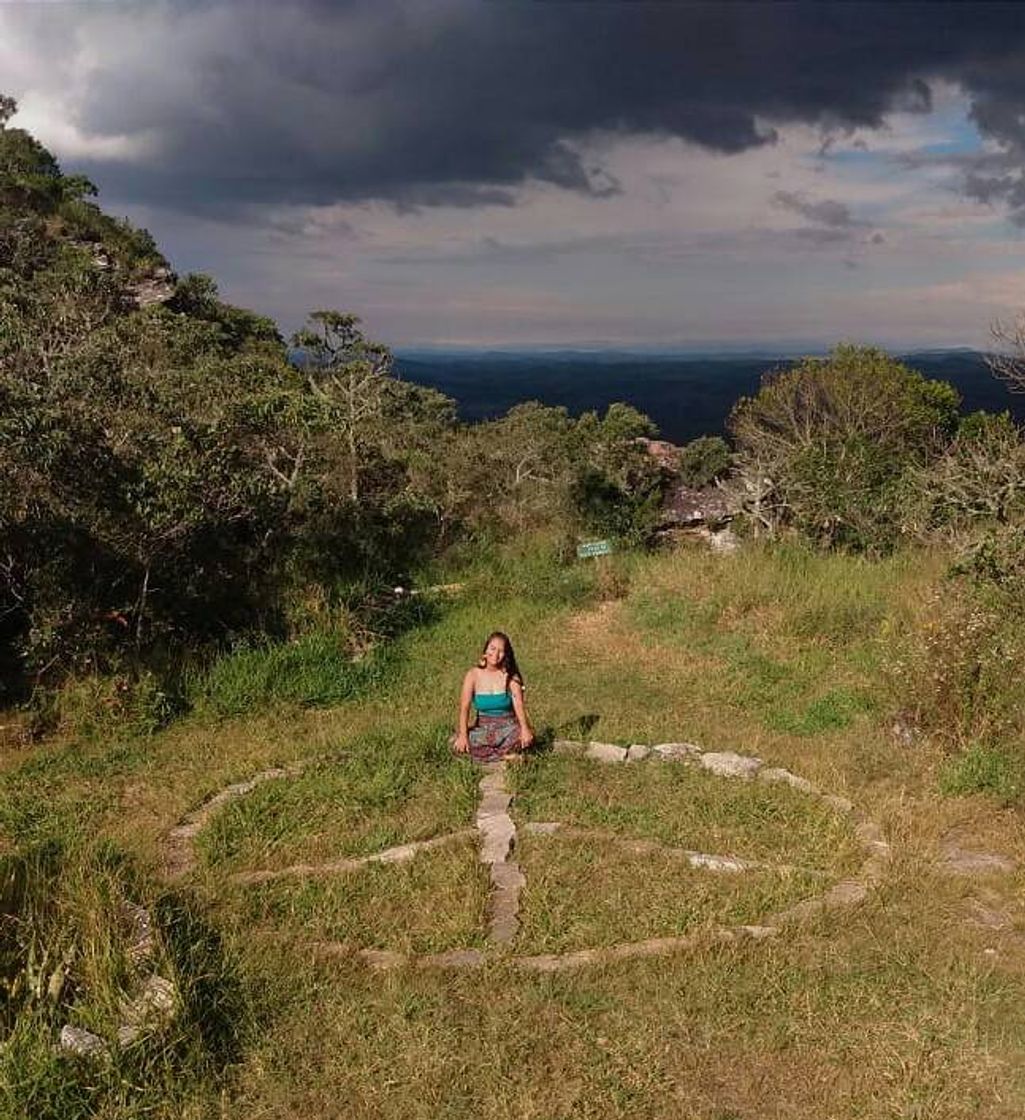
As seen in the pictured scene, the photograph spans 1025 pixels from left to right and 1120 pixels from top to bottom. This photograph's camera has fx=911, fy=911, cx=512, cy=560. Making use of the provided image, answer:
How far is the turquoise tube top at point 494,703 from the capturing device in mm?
7617

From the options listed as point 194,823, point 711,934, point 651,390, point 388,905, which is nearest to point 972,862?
point 711,934

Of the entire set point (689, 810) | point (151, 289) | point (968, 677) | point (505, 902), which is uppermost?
point (151, 289)

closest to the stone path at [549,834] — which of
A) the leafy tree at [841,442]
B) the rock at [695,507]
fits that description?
the leafy tree at [841,442]

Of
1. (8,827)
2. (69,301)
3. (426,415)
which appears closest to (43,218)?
(69,301)

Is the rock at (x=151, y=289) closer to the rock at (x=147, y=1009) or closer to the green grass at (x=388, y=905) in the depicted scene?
the green grass at (x=388, y=905)

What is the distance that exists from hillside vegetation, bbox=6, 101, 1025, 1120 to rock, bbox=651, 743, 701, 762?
0.91 feet

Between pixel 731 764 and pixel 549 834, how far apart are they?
1.88 metres

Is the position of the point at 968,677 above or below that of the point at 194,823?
above

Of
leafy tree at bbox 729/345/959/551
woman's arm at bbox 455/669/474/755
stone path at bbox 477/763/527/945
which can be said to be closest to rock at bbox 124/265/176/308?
leafy tree at bbox 729/345/959/551

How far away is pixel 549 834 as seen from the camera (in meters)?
6.41

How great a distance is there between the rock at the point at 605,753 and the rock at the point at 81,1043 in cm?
450

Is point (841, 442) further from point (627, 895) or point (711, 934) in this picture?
point (711, 934)

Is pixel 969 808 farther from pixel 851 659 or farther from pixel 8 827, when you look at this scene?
pixel 8 827

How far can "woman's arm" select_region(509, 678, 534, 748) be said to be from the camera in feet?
24.9
